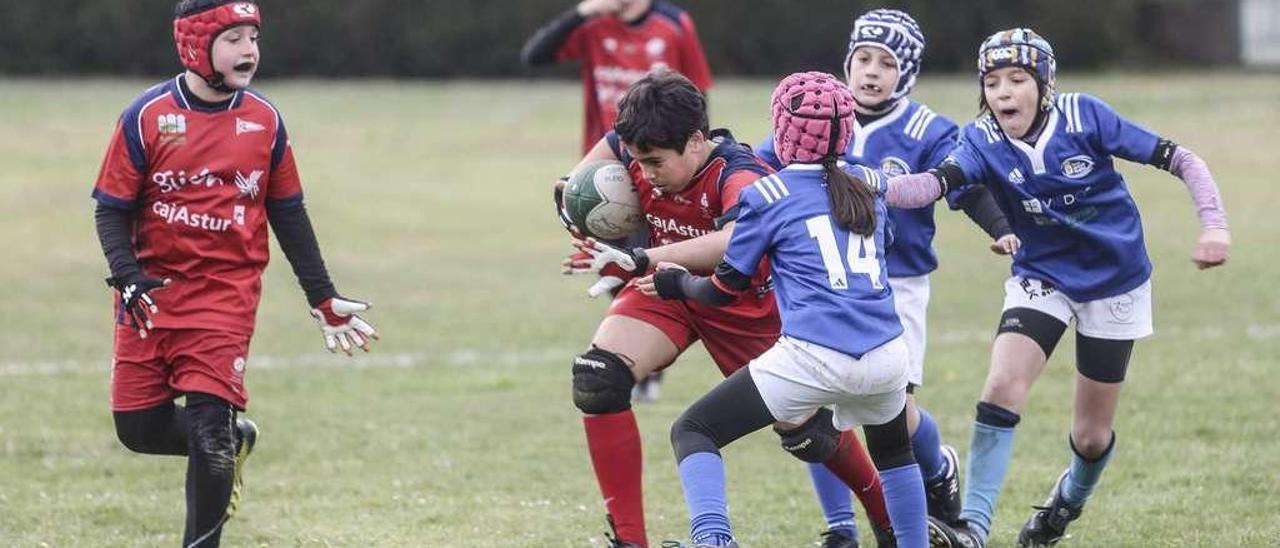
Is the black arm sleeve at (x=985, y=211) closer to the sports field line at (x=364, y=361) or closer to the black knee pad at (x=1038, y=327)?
the black knee pad at (x=1038, y=327)

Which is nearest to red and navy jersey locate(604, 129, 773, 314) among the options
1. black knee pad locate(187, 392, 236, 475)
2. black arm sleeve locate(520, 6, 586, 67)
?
black knee pad locate(187, 392, 236, 475)

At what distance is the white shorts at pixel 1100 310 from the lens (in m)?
6.48

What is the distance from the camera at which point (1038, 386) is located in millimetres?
10367

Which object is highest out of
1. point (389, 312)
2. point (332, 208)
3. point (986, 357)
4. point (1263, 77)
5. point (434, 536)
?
point (434, 536)

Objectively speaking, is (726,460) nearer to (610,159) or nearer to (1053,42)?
(610,159)

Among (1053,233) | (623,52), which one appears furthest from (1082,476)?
(623,52)

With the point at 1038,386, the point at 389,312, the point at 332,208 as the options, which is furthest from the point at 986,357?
the point at 332,208

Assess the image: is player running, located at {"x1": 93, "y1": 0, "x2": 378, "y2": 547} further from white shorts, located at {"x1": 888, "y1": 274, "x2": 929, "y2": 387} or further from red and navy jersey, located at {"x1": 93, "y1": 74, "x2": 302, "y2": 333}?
white shorts, located at {"x1": 888, "y1": 274, "x2": 929, "y2": 387}

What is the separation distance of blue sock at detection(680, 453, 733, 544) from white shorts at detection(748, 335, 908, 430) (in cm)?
25

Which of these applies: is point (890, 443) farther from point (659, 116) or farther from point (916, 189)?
point (659, 116)

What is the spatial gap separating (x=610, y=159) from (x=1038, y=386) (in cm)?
471

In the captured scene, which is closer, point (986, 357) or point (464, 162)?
point (986, 357)

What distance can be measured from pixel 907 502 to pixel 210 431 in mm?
2128

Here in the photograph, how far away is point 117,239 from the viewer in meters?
5.89
